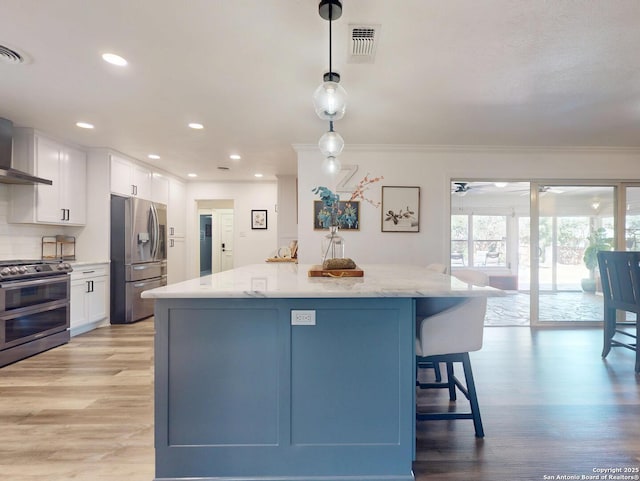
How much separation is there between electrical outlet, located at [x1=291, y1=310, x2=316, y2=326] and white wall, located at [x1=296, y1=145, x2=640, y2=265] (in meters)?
2.72

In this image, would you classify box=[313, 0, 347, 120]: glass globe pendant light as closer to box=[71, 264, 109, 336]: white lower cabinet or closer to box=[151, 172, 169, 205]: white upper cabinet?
box=[71, 264, 109, 336]: white lower cabinet

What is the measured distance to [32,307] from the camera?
3.23 meters

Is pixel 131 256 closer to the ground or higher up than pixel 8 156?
closer to the ground

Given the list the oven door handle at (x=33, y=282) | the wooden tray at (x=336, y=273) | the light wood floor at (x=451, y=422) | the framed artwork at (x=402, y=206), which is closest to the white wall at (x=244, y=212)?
the framed artwork at (x=402, y=206)

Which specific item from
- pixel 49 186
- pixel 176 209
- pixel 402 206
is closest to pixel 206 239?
pixel 176 209

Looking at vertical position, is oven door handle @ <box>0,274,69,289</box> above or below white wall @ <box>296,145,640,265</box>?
below

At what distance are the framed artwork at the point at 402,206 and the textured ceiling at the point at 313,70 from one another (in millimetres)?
699

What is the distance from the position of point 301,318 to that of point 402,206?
121 inches

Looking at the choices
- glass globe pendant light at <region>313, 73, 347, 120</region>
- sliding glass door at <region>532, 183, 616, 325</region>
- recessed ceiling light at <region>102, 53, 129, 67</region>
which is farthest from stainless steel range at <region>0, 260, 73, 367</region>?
sliding glass door at <region>532, 183, 616, 325</region>

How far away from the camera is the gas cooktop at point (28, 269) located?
2998mm

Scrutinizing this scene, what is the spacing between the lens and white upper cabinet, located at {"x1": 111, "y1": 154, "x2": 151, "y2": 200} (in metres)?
4.46

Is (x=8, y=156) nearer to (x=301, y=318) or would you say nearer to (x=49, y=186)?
(x=49, y=186)

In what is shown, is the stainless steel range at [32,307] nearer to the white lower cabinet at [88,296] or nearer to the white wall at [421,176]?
the white lower cabinet at [88,296]

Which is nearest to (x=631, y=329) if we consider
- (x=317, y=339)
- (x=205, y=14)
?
(x=317, y=339)
